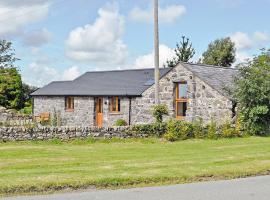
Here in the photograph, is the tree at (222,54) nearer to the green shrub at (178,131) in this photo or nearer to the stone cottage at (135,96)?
the stone cottage at (135,96)

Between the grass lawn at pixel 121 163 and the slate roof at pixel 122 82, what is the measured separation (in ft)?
25.6

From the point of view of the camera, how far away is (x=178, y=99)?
2883 centimetres

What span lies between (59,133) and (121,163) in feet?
25.6

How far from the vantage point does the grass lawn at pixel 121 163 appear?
36.0 ft

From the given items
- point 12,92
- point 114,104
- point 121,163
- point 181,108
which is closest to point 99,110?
point 114,104

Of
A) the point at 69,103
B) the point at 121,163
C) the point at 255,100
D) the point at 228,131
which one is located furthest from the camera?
the point at 69,103

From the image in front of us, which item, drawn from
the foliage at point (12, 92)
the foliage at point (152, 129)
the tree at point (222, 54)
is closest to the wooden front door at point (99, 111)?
the foliage at point (152, 129)

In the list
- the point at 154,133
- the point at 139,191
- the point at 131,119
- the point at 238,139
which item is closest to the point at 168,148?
the point at 154,133

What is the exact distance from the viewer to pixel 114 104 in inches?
1294

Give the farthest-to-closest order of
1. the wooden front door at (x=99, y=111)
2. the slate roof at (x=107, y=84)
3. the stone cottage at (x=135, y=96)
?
the wooden front door at (x=99, y=111)
the slate roof at (x=107, y=84)
the stone cottage at (x=135, y=96)

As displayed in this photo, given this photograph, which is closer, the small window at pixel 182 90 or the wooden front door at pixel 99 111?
the small window at pixel 182 90

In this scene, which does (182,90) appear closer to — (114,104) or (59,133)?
(114,104)

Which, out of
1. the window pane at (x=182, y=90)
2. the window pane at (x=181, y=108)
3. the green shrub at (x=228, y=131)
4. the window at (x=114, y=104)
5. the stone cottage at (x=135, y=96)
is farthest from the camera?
the window at (x=114, y=104)

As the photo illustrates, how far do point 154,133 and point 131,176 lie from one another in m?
10.8
